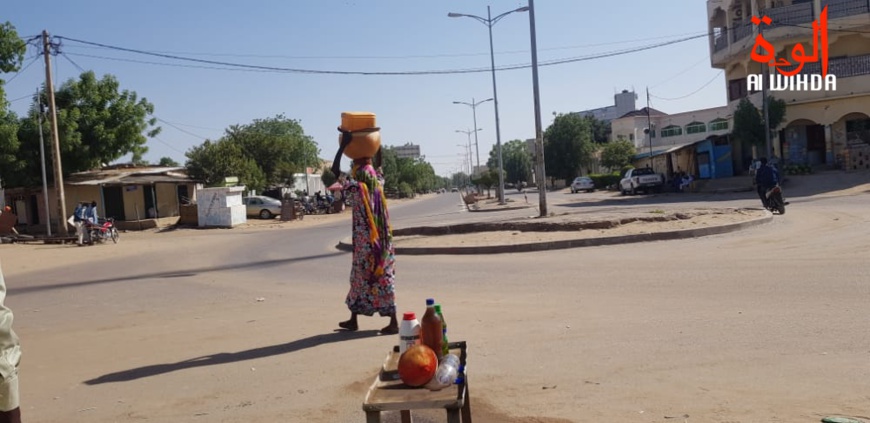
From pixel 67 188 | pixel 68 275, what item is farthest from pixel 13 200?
pixel 68 275

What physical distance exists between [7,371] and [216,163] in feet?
129

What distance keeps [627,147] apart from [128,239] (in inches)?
1932

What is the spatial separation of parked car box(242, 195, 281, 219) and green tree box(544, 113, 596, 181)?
134ft

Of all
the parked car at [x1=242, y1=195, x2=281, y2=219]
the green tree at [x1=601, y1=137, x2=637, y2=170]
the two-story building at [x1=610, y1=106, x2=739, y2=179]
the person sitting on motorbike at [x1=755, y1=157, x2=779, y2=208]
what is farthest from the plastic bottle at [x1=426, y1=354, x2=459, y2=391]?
the green tree at [x1=601, y1=137, x2=637, y2=170]

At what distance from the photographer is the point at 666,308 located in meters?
7.35

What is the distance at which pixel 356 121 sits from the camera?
22.9 feet

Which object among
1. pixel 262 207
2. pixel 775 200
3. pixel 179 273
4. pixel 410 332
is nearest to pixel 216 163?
pixel 262 207

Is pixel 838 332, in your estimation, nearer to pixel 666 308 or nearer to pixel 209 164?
pixel 666 308

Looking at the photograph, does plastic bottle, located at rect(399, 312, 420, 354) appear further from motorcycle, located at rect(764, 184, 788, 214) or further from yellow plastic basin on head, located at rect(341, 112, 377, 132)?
motorcycle, located at rect(764, 184, 788, 214)

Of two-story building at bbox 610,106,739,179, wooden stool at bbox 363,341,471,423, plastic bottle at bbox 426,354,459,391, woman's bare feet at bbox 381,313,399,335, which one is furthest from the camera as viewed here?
two-story building at bbox 610,106,739,179

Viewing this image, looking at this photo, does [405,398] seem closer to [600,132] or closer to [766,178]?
[766,178]

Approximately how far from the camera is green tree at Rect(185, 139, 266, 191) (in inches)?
1604

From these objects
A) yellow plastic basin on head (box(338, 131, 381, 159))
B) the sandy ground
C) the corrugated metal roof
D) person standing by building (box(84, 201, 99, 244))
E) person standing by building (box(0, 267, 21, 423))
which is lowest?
the sandy ground

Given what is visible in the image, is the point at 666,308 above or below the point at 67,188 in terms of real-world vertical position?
below
